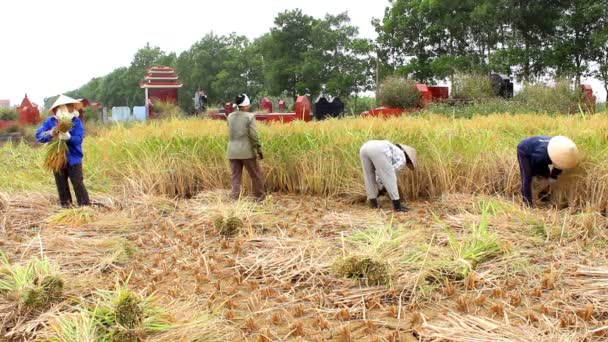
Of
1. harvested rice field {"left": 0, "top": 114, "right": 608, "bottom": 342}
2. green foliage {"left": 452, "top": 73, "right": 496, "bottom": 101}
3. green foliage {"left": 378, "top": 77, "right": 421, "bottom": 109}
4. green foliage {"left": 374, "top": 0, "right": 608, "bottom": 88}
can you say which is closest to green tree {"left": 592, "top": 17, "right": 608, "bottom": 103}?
green foliage {"left": 374, "top": 0, "right": 608, "bottom": 88}

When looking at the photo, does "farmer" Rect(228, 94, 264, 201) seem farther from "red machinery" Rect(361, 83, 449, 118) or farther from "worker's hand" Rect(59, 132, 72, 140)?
"red machinery" Rect(361, 83, 449, 118)

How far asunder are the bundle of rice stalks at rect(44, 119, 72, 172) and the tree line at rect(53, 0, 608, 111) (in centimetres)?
1799

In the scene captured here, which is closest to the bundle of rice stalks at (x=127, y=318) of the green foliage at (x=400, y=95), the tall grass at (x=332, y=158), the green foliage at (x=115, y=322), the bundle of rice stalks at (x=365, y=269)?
the green foliage at (x=115, y=322)

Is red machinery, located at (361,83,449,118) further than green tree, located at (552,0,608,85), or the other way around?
green tree, located at (552,0,608,85)

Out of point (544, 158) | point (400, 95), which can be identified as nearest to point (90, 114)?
point (400, 95)

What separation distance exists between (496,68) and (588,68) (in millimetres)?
3709

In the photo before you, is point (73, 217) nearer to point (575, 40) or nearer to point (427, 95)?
point (427, 95)

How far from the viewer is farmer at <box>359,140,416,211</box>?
5.51m

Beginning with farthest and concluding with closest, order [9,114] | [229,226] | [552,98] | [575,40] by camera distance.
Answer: [575,40] < [9,114] < [552,98] < [229,226]

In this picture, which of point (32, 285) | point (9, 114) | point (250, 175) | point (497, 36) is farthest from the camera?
point (497, 36)

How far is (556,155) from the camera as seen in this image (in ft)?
15.5

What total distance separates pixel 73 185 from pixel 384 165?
3.04m

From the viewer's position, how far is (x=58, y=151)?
5.45 metres

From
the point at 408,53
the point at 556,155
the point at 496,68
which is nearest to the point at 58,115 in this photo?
the point at 556,155
